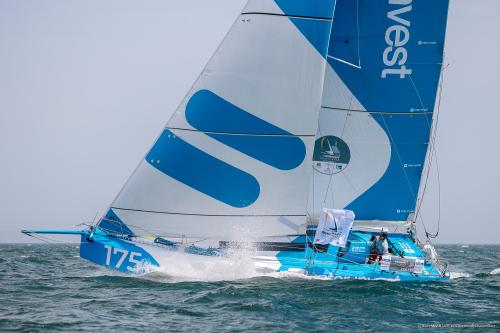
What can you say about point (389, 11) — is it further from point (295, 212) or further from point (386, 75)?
point (295, 212)

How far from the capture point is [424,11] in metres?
18.9

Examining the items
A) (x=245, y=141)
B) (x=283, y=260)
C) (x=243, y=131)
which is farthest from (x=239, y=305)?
(x=243, y=131)

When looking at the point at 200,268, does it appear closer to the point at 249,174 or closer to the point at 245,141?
the point at 249,174

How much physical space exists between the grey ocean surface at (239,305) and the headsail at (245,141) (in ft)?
5.12

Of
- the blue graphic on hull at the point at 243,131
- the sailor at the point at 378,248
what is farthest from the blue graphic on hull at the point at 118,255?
the sailor at the point at 378,248

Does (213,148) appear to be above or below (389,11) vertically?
below

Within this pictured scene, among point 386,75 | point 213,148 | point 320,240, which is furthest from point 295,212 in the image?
point 386,75

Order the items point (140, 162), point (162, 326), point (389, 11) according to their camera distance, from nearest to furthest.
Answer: point (162, 326), point (140, 162), point (389, 11)

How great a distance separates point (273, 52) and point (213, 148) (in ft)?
9.36

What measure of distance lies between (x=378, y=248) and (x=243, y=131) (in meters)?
5.06

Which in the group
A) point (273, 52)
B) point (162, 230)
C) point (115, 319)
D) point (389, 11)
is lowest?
point (115, 319)

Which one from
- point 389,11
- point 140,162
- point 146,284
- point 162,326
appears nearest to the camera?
point 162,326

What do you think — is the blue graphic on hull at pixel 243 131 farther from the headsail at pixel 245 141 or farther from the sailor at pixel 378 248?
the sailor at pixel 378 248

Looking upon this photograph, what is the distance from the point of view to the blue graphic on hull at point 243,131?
639 inches
